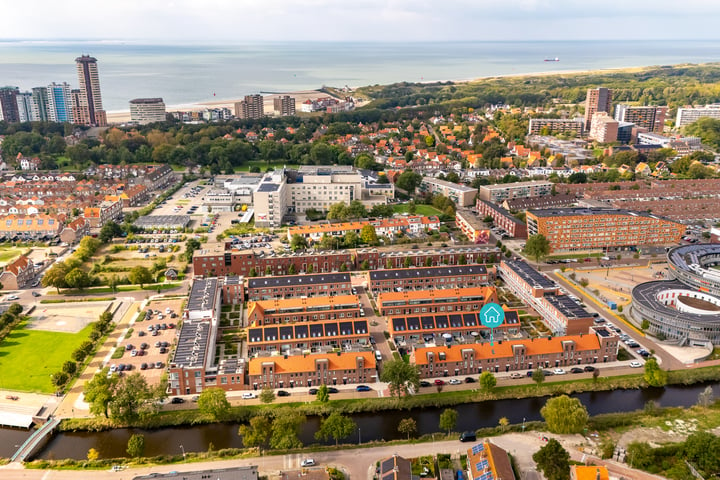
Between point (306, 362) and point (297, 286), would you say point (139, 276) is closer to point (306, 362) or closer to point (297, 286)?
point (297, 286)

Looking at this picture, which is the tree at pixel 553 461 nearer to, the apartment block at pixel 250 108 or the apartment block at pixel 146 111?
the apartment block at pixel 250 108

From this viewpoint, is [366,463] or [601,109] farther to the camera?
[601,109]

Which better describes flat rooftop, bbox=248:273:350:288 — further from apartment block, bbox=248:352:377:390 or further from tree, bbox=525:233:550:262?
tree, bbox=525:233:550:262

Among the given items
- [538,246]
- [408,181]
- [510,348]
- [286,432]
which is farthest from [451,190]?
[286,432]

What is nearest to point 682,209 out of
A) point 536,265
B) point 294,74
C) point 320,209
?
point 536,265

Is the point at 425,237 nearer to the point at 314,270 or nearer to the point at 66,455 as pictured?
the point at 314,270

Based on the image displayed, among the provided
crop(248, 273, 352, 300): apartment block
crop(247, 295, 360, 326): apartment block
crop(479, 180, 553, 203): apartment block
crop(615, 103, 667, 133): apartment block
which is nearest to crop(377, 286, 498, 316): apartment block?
crop(247, 295, 360, 326): apartment block
